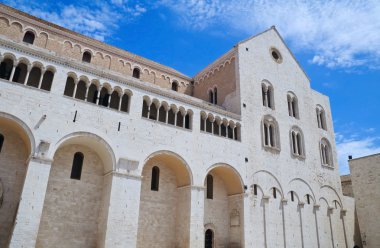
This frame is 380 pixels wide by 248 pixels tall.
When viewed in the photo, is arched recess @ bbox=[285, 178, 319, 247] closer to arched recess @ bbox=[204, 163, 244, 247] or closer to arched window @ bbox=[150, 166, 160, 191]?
arched recess @ bbox=[204, 163, 244, 247]

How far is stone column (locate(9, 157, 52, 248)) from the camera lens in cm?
1180

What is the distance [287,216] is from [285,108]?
8045 mm

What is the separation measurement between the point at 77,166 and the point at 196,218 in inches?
268

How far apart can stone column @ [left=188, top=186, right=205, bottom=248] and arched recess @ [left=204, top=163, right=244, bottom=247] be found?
57.6 inches

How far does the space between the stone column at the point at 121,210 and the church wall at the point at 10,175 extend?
3851 millimetres

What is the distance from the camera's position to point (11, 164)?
1384 cm

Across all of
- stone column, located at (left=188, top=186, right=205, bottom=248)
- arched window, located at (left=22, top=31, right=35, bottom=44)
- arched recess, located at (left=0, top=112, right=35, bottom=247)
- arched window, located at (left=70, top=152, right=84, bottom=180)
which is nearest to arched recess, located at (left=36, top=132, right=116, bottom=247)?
arched window, located at (left=70, top=152, right=84, bottom=180)

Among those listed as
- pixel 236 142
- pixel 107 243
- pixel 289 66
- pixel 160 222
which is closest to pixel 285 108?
pixel 289 66

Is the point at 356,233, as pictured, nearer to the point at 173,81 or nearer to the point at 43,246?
the point at 173,81

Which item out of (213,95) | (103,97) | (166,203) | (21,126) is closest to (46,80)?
(103,97)

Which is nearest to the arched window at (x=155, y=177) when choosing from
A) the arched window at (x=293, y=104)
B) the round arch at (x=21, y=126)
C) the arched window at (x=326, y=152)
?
the round arch at (x=21, y=126)

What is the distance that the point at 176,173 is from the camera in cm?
1844

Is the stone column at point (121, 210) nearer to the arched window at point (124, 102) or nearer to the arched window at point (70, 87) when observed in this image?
the arched window at point (124, 102)

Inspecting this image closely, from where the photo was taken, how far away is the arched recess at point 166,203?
54.5 ft
